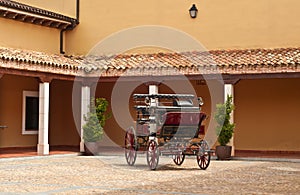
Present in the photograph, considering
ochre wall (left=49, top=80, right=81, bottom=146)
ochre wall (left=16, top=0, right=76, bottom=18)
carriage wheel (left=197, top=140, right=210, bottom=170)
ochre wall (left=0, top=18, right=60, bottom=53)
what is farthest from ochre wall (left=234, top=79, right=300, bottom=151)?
ochre wall (left=16, top=0, right=76, bottom=18)

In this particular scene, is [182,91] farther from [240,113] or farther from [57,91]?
[57,91]

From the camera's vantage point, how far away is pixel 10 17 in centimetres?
1923

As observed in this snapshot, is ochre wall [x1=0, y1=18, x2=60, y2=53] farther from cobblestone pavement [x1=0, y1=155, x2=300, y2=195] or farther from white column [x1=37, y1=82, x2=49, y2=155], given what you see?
cobblestone pavement [x1=0, y1=155, x2=300, y2=195]

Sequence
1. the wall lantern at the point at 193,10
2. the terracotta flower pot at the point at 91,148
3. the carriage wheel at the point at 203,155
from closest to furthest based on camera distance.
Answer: the carriage wheel at the point at 203,155, the terracotta flower pot at the point at 91,148, the wall lantern at the point at 193,10

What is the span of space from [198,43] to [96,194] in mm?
12134

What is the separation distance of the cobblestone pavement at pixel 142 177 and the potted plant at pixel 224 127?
1.50 ft

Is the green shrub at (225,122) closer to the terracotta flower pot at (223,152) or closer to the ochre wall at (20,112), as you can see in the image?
the terracotta flower pot at (223,152)

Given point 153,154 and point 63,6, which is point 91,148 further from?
point 63,6

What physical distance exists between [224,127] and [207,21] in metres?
5.16

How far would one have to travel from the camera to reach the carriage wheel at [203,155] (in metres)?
13.2

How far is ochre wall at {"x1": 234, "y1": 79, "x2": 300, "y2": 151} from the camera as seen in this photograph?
1808 cm

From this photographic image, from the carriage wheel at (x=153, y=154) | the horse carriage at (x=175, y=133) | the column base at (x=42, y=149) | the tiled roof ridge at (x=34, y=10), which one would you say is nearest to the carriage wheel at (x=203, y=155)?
the horse carriage at (x=175, y=133)

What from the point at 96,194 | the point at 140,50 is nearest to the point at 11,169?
the point at 96,194

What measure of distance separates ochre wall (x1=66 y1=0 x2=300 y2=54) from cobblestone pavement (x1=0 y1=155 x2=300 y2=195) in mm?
5199
